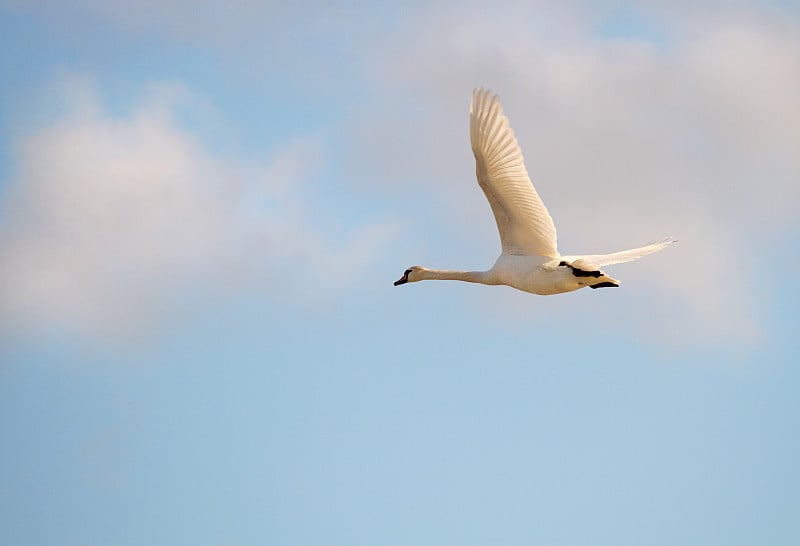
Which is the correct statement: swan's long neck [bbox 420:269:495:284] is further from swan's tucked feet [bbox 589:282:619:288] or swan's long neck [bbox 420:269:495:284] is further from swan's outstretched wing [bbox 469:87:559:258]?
swan's tucked feet [bbox 589:282:619:288]

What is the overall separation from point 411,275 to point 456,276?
1744mm

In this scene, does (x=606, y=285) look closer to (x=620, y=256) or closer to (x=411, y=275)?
(x=620, y=256)

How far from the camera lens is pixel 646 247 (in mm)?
27625

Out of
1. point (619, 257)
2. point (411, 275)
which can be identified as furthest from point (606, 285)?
point (411, 275)

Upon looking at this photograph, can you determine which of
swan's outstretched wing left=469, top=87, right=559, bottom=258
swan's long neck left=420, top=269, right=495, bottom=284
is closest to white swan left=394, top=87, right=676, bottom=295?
swan's outstretched wing left=469, top=87, right=559, bottom=258

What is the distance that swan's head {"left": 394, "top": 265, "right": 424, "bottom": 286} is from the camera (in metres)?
31.3

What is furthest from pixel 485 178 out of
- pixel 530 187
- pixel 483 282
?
pixel 483 282

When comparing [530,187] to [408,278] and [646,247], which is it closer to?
[646,247]

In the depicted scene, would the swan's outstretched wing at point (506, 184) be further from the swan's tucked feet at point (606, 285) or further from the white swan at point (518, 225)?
the swan's tucked feet at point (606, 285)

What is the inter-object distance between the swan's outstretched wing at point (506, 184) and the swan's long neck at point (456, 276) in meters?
0.92

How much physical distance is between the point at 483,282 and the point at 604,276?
348cm

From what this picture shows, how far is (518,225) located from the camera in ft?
91.4

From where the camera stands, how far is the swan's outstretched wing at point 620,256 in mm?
26594

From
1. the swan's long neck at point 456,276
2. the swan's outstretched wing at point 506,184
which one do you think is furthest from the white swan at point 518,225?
the swan's long neck at point 456,276
